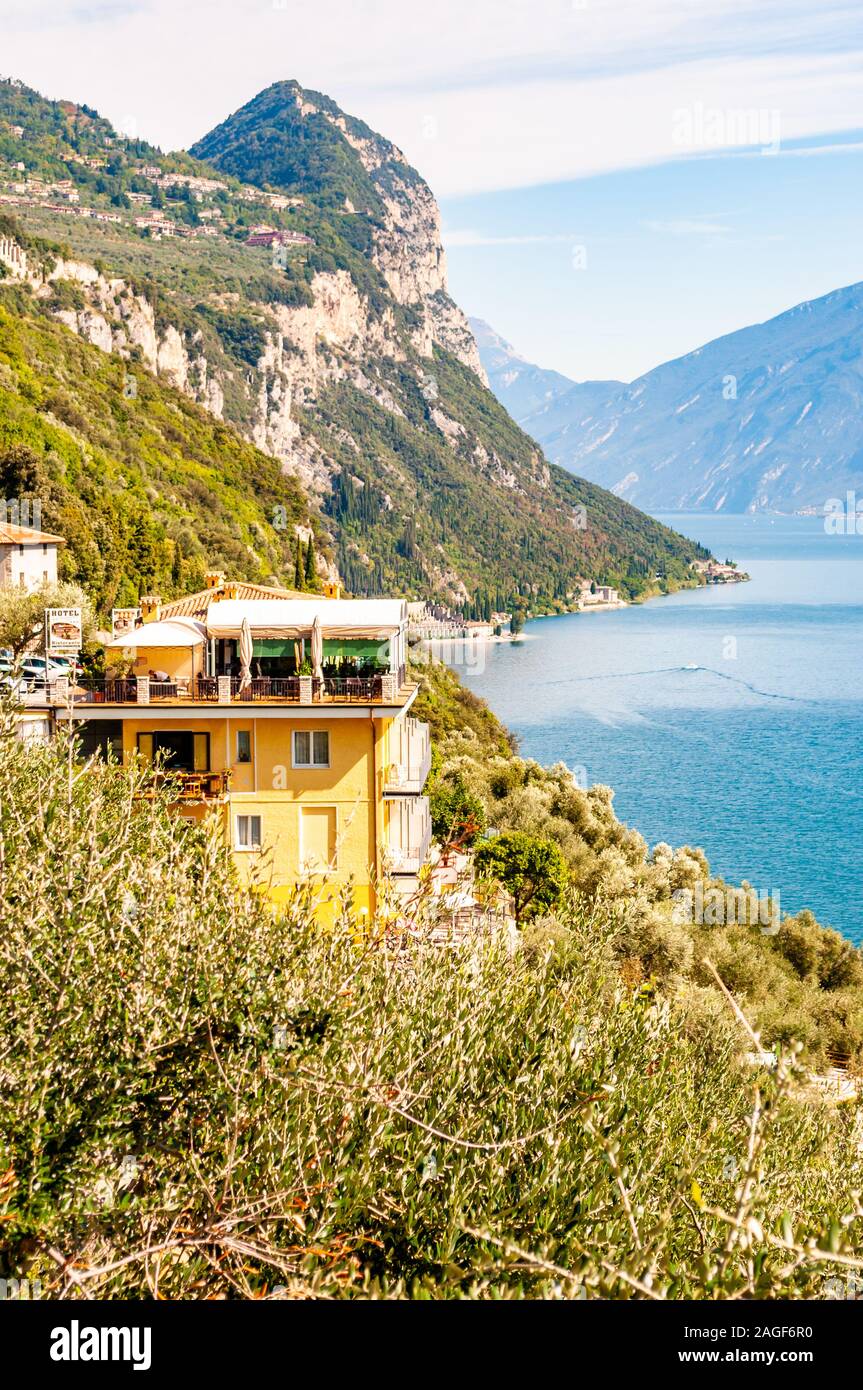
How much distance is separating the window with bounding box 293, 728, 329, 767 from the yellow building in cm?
1

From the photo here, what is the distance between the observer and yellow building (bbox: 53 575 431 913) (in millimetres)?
18547

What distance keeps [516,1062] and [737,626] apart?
14011cm

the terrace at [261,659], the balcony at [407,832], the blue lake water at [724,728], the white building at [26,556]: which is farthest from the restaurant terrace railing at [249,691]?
the blue lake water at [724,728]

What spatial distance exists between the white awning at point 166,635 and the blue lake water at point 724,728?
28.2 meters

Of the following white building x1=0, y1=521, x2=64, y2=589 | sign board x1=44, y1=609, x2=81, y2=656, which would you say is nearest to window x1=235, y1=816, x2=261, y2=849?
sign board x1=44, y1=609, x2=81, y2=656

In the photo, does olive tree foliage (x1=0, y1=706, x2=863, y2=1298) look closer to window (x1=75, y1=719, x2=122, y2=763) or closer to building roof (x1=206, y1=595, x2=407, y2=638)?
window (x1=75, y1=719, x2=122, y2=763)

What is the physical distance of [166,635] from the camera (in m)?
19.4

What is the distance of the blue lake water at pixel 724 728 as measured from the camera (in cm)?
5356

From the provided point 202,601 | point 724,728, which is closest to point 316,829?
point 202,601

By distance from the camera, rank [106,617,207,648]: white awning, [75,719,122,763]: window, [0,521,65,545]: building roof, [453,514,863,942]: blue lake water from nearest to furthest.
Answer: [75,719,122,763]: window
[106,617,207,648]: white awning
[0,521,65,545]: building roof
[453,514,863,942]: blue lake water

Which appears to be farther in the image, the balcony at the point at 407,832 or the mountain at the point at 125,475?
the mountain at the point at 125,475

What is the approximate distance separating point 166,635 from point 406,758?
3980 mm

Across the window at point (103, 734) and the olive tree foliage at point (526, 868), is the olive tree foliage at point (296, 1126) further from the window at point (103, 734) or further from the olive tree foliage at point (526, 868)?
the olive tree foliage at point (526, 868)
